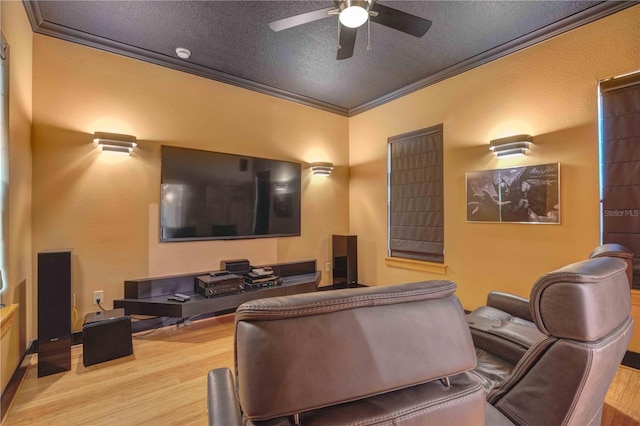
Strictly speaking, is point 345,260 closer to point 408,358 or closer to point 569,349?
point 569,349

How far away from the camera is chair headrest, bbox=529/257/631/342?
2.44 feet

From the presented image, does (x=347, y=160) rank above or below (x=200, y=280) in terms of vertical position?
above

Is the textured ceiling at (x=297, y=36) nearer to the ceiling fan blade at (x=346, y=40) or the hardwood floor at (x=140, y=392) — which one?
the ceiling fan blade at (x=346, y=40)

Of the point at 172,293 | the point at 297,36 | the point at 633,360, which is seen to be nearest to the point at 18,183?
the point at 172,293

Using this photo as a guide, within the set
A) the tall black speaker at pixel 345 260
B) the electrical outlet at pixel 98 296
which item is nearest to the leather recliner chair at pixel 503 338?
the tall black speaker at pixel 345 260

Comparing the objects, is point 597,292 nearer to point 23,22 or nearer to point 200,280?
point 200,280

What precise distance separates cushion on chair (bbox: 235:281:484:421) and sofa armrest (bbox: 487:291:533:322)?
1628 mm

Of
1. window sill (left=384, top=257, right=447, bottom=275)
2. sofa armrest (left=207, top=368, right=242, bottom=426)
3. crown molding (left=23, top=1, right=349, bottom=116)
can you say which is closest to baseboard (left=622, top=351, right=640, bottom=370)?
window sill (left=384, top=257, right=447, bottom=275)

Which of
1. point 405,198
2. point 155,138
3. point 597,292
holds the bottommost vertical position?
point 597,292

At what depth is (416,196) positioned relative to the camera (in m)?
3.85

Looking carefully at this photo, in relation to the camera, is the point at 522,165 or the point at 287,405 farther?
the point at 522,165

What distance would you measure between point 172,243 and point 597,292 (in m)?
3.35

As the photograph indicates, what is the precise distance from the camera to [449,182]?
345 cm

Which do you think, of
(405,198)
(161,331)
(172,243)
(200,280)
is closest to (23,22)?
(172,243)
